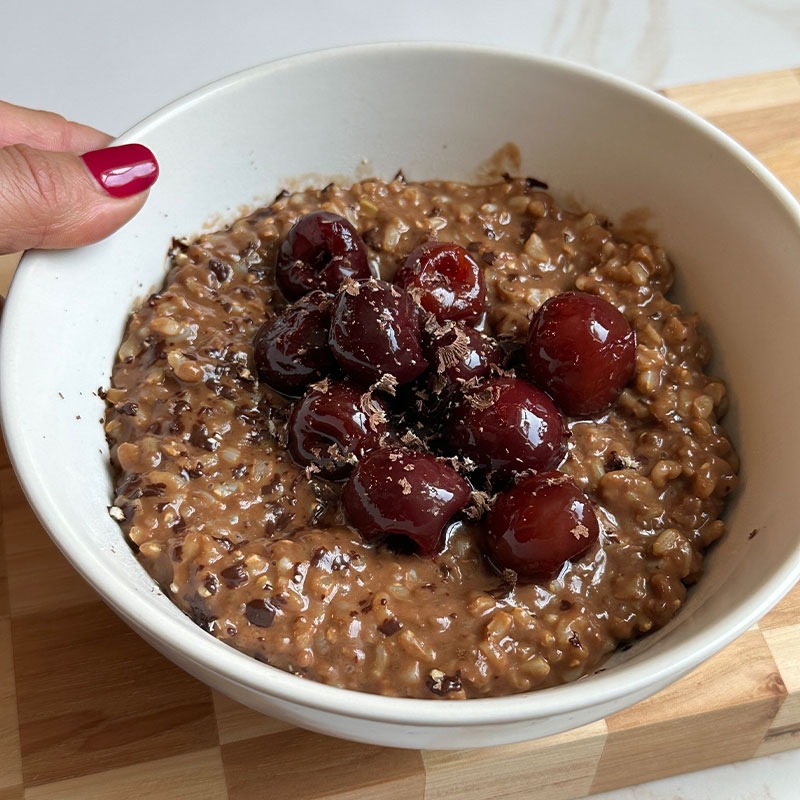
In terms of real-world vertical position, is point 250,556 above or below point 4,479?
above

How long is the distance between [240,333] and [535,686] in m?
0.62

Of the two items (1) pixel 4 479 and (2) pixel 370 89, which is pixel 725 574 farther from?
(1) pixel 4 479

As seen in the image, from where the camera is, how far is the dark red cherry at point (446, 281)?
1.41 m

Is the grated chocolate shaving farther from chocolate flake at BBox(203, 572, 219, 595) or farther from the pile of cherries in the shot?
chocolate flake at BBox(203, 572, 219, 595)

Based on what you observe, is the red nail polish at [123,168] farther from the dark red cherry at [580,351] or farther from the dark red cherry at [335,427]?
the dark red cherry at [580,351]

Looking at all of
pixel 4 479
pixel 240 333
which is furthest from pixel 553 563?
pixel 4 479

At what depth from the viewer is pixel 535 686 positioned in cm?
117

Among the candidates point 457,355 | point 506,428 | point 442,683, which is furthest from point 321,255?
point 442,683

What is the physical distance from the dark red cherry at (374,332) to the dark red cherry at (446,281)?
0.31 feet

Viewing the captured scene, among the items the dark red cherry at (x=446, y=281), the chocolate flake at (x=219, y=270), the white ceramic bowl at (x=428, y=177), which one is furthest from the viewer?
the chocolate flake at (x=219, y=270)

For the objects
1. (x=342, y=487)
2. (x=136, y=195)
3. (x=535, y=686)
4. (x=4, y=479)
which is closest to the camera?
(x=535, y=686)

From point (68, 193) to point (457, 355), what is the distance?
1.73 ft

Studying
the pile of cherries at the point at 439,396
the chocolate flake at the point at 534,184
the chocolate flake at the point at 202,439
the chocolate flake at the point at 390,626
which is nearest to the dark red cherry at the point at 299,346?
the pile of cherries at the point at 439,396

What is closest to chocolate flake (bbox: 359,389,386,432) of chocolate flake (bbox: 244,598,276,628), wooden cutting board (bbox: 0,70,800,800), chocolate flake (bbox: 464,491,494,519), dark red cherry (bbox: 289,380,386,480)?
dark red cherry (bbox: 289,380,386,480)
